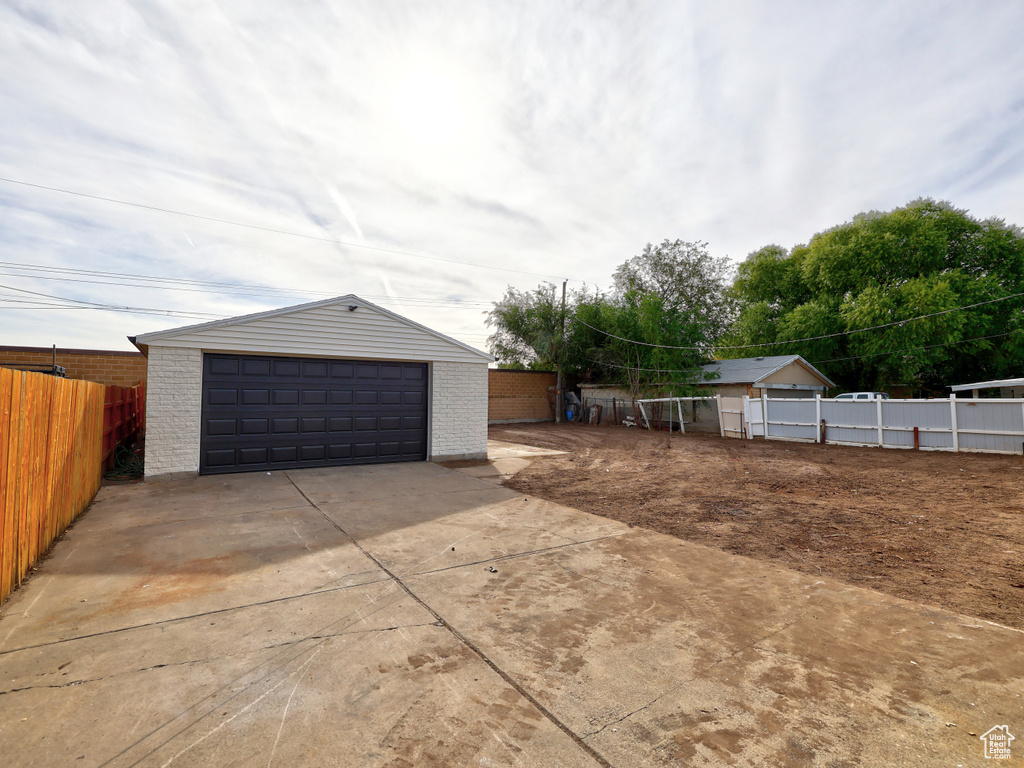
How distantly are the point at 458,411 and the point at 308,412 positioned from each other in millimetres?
3244

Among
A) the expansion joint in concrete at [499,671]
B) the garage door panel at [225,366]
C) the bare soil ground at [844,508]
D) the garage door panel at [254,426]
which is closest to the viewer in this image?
the expansion joint in concrete at [499,671]

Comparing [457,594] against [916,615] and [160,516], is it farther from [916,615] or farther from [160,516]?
[160,516]

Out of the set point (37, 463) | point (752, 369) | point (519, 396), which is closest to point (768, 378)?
point (752, 369)

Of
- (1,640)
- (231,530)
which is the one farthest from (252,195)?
(1,640)

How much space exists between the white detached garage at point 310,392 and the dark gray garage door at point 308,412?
0.02 meters

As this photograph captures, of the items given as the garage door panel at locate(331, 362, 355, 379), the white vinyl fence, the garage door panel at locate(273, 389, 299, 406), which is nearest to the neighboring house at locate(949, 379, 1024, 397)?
the white vinyl fence

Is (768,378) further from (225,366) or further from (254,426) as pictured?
(225,366)

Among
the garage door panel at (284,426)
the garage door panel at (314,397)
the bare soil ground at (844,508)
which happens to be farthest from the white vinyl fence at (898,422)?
the garage door panel at (284,426)

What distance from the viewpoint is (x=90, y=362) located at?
42.9ft

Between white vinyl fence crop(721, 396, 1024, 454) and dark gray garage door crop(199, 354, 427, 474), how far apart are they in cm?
1226

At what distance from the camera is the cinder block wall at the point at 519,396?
944 inches

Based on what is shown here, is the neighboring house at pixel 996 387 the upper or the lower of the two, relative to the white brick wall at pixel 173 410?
upper

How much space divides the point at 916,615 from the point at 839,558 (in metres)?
1.31

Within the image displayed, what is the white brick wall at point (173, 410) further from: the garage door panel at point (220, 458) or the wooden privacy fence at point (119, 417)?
the wooden privacy fence at point (119, 417)
